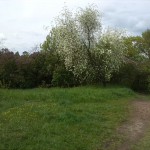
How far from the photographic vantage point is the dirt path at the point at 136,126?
38.9 feet

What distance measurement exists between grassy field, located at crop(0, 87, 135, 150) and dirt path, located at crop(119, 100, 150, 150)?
0.29 metres

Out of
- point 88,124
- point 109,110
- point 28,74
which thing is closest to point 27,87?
point 28,74

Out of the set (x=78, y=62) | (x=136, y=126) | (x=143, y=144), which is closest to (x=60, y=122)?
(x=136, y=126)

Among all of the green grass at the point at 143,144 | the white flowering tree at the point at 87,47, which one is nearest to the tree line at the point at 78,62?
the white flowering tree at the point at 87,47

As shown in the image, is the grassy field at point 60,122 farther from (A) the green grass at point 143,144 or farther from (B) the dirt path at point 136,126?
(A) the green grass at point 143,144

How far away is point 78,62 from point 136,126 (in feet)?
41.3

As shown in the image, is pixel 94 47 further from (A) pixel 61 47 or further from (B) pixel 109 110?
(B) pixel 109 110

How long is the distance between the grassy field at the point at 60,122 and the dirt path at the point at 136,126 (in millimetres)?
293

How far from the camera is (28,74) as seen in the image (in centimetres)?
2830

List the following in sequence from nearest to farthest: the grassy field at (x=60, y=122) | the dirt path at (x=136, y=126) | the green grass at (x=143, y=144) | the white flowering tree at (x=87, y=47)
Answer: the grassy field at (x=60, y=122)
the green grass at (x=143, y=144)
the dirt path at (x=136, y=126)
the white flowering tree at (x=87, y=47)

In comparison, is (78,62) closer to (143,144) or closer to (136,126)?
(136,126)

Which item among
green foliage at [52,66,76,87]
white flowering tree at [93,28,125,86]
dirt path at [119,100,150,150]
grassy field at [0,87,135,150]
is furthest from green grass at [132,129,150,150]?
green foliage at [52,66,76,87]

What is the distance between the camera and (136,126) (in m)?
14.2

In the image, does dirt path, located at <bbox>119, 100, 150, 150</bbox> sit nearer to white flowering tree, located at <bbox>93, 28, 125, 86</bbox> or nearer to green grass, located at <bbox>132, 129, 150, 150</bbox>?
green grass, located at <bbox>132, 129, 150, 150</bbox>
